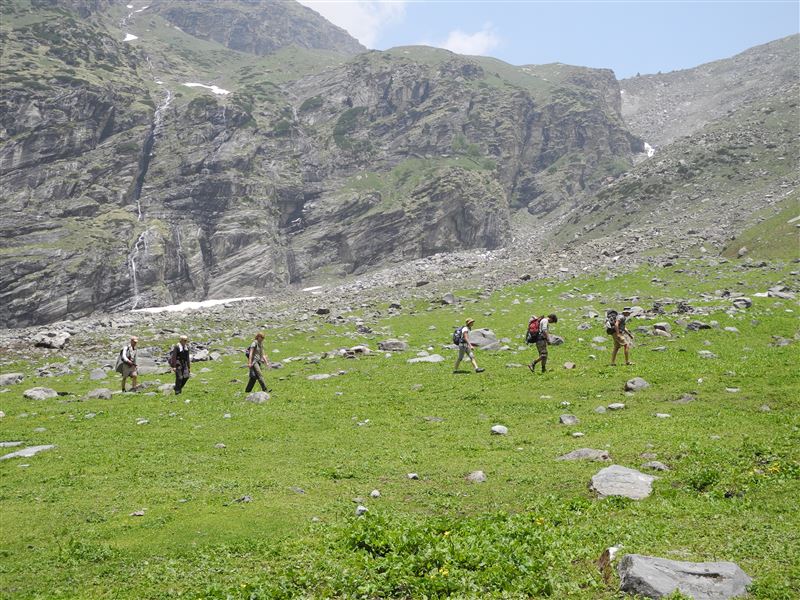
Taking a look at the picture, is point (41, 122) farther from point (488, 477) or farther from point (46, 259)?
point (488, 477)

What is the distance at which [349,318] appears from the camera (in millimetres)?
50750

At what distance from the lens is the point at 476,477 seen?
607 inches

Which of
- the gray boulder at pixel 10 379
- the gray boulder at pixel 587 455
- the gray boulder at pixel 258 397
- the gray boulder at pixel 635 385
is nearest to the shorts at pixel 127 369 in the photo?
the gray boulder at pixel 258 397

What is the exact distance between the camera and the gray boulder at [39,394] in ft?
95.2

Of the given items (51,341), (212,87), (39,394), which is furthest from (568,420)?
(212,87)

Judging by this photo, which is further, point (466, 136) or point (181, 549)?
point (466, 136)

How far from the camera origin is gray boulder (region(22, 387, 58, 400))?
1142 inches

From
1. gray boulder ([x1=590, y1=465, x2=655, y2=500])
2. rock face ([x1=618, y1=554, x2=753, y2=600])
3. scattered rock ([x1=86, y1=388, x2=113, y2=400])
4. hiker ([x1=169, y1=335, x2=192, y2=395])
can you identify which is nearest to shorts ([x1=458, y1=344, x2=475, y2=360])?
hiker ([x1=169, y1=335, x2=192, y2=395])

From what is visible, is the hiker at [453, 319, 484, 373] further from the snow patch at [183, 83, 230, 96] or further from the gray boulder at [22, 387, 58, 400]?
the snow patch at [183, 83, 230, 96]

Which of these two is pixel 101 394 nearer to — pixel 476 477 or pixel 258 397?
pixel 258 397

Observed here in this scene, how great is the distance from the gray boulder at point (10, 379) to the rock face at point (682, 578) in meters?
36.5

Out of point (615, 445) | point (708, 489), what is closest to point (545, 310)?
point (615, 445)

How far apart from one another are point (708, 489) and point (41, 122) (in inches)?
6002

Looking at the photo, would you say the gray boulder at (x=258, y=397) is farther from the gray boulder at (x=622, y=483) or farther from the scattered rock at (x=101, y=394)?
the gray boulder at (x=622, y=483)
